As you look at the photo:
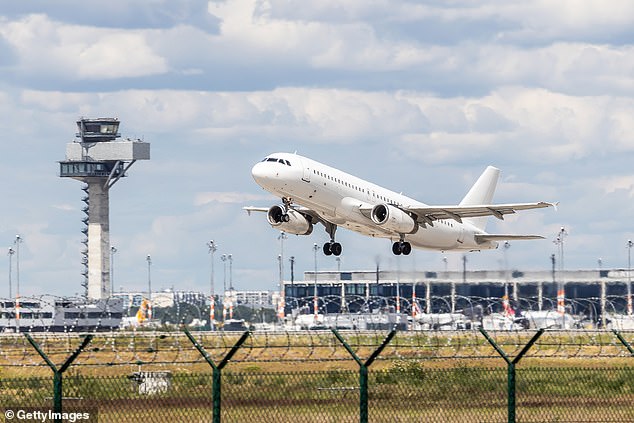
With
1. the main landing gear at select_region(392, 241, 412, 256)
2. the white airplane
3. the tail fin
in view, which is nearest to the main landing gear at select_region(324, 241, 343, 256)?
the white airplane

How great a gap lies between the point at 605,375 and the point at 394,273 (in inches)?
2260

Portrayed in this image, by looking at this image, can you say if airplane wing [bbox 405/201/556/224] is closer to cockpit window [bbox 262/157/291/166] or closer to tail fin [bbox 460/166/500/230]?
cockpit window [bbox 262/157/291/166]

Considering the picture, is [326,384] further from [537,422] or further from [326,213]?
[326,213]

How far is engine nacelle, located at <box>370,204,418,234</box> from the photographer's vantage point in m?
73.6

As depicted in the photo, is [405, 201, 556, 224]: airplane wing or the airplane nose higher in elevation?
the airplane nose

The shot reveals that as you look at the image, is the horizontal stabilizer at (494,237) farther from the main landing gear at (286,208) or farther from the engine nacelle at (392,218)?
the main landing gear at (286,208)

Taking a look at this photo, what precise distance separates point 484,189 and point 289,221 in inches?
1181

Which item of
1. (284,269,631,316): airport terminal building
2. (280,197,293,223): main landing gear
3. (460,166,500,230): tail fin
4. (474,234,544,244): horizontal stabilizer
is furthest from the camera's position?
(284,269,631,316): airport terminal building

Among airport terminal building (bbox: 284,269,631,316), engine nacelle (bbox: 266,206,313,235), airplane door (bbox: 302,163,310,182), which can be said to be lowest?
airport terminal building (bbox: 284,269,631,316)

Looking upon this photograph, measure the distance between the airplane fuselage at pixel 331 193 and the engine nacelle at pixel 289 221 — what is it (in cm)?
136

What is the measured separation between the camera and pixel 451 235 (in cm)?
8462

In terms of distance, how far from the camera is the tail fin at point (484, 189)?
10156 cm

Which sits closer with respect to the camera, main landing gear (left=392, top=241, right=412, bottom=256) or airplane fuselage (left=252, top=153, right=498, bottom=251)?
airplane fuselage (left=252, top=153, right=498, bottom=251)

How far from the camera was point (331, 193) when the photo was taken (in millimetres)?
70438
